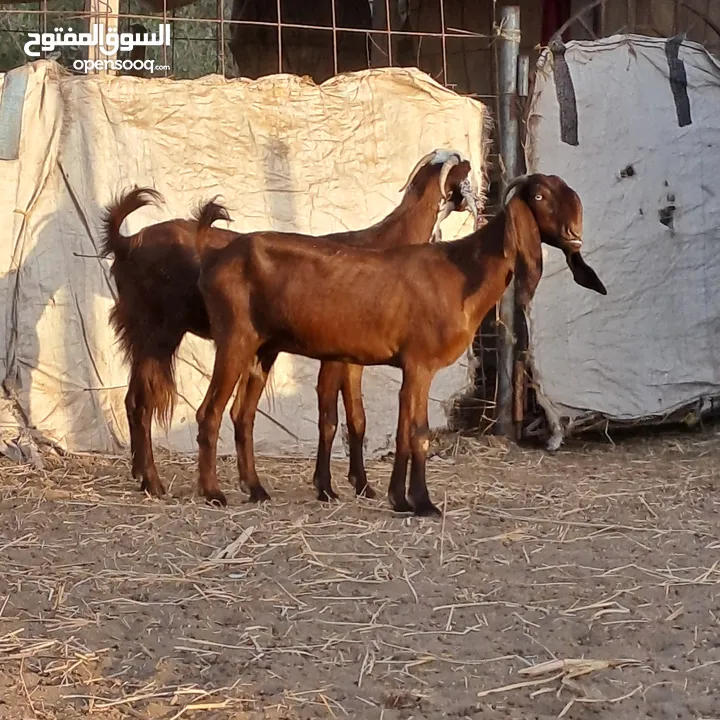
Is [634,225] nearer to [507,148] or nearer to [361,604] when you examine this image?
[507,148]

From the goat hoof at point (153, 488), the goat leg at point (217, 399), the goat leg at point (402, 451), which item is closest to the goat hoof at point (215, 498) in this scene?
the goat leg at point (217, 399)

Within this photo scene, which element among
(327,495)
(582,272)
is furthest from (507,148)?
(327,495)

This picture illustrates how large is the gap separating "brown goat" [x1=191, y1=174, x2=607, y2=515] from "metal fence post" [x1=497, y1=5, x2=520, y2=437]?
2102 millimetres

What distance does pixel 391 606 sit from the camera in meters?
3.94

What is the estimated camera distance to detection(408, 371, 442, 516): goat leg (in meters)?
5.24

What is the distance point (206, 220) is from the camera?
5.78 m

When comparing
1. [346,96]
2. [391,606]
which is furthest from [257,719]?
[346,96]

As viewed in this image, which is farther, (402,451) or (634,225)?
(634,225)

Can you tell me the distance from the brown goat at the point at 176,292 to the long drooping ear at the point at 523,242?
0.75m

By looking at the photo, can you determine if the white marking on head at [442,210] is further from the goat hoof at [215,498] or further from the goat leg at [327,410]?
the goat hoof at [215,498]

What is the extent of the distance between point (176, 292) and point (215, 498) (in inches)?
41.4

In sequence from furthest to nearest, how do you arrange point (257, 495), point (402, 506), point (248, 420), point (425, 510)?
point (248, 420)
point (257, 495)
point (402, 506)
point (425, 510)

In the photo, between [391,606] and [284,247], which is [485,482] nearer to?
[284,247]

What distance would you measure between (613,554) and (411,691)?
1667 mm
